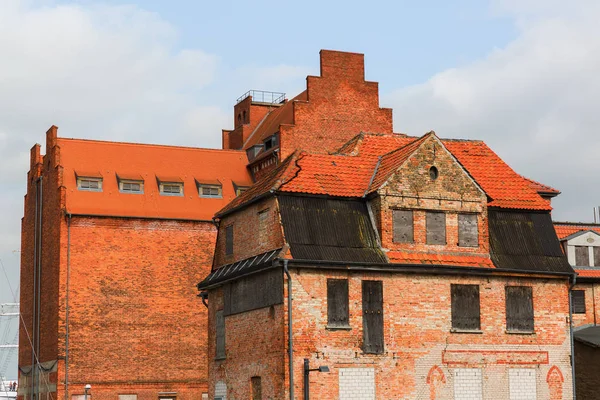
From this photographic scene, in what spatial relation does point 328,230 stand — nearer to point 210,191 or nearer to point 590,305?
point 590,305

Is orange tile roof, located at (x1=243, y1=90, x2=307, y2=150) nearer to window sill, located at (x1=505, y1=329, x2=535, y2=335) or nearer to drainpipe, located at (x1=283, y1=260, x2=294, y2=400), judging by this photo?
window sill, located at (x1=505, y1=329, x2=535, y2=335)

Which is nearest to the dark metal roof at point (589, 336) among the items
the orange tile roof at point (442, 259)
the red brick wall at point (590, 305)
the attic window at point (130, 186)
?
the red brick wall at point (590, 305)

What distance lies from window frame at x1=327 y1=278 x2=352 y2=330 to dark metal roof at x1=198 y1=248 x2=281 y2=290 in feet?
7.50

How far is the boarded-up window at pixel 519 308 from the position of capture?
40.6 m

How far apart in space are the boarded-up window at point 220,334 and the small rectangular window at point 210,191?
1951cm

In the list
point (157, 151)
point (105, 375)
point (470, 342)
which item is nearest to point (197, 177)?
point (157, 151)

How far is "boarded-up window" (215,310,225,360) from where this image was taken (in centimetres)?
4275

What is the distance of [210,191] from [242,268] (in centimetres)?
2208

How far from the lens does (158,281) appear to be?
195 ft

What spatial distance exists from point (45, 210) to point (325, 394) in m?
30.5

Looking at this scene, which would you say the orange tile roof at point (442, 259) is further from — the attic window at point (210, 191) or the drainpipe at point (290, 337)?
the attic window at point (210, 191)

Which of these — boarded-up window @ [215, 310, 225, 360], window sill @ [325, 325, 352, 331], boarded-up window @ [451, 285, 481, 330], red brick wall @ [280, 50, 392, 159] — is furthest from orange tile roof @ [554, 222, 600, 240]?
red brick wall @ [280, 50, 392, 159]

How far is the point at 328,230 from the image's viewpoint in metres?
39.2

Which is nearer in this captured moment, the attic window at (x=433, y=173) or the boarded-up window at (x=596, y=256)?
the attic window at (x=433, y=173)
